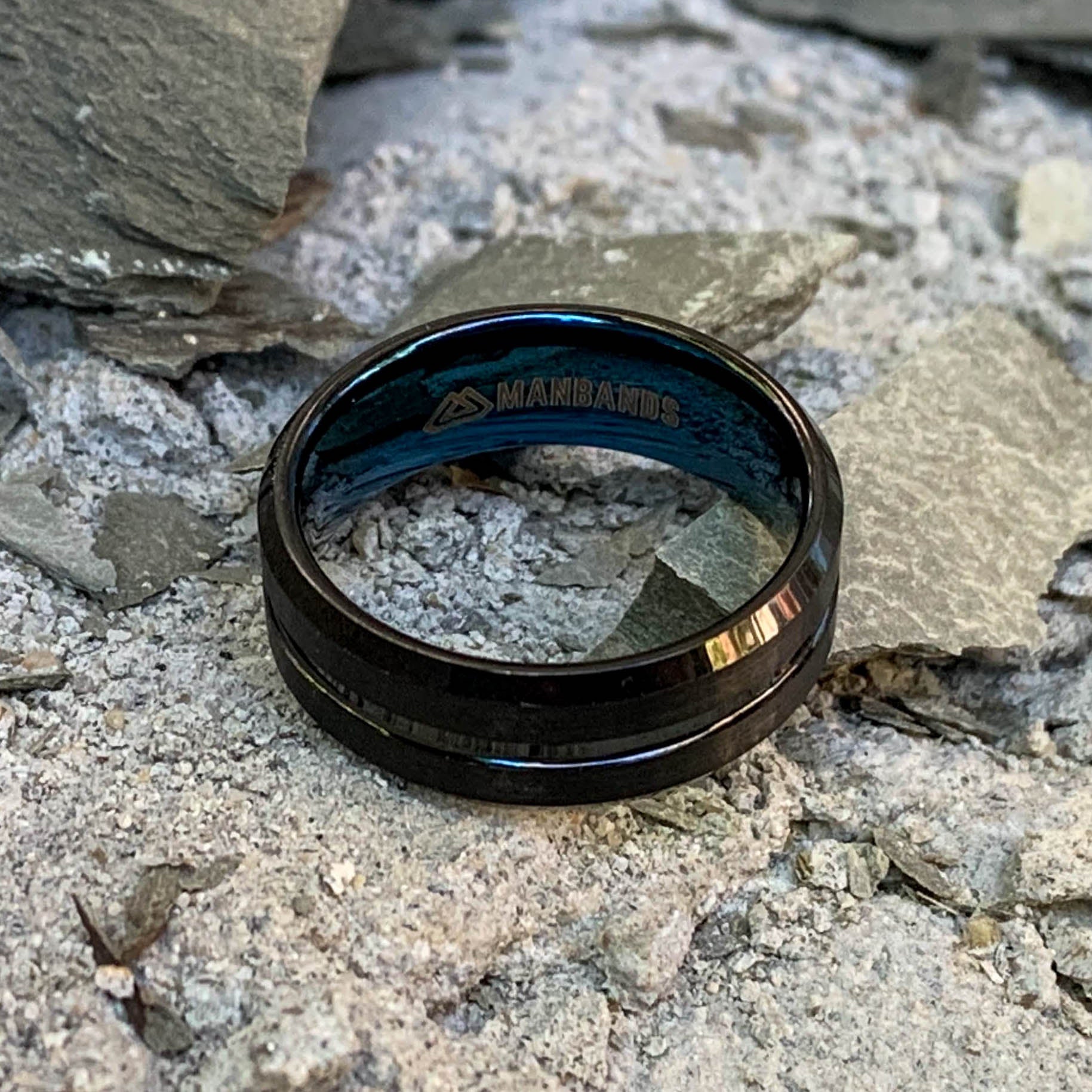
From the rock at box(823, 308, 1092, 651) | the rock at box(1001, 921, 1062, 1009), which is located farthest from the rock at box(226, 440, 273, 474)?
the rock at box(1001, 921, 1062, 1009)

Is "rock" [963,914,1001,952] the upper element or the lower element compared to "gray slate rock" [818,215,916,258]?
lower

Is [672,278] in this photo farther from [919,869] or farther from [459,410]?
[919,869]

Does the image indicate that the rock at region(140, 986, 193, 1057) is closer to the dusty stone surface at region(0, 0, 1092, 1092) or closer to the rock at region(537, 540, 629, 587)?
the dusty stone surface at region(0, 0, 1092, 1092)

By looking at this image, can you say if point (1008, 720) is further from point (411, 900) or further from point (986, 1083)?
point (411, 900)

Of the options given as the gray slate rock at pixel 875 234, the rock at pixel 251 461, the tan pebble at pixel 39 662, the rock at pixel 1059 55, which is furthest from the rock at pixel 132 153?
the rock at pixel 1059 55

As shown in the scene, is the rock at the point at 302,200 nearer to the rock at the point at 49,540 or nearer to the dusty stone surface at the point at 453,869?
the dusty stone surface at the point at 453,869

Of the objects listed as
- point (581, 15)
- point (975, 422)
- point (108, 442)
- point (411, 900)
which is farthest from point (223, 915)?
point (581, 15)
